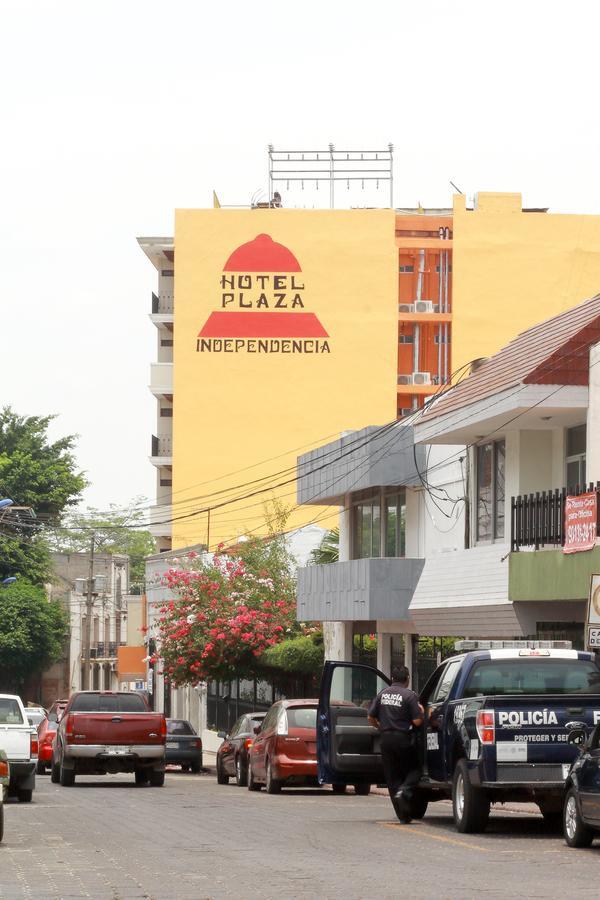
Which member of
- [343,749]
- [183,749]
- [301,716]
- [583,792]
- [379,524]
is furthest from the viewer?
[183,749]

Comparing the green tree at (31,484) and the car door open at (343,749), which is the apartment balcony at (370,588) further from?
the green tree at (31,484)

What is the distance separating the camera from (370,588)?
35875 mm

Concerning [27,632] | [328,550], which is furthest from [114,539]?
[328,550]

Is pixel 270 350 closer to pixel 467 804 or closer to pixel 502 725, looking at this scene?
pixel 467 804

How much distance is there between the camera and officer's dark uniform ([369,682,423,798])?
18109 millimetres

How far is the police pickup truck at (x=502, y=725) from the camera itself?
53.2 ft

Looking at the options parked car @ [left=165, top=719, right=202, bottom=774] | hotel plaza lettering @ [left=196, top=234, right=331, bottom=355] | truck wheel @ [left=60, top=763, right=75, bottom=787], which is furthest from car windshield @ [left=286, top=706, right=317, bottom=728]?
hotel plaza lettering @ [left=196, top=234, right=331, bottom=355]

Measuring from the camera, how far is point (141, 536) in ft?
405

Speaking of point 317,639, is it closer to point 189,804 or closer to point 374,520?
point 374,520

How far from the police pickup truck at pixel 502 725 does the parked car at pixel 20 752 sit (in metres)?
6.64

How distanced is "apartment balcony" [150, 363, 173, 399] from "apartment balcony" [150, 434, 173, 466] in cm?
287

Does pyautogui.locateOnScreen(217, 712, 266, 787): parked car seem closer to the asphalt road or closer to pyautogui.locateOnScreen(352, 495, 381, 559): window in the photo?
the asphalt road

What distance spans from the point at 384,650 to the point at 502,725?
2263 centimetres

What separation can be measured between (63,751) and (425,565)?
8.43 meters
